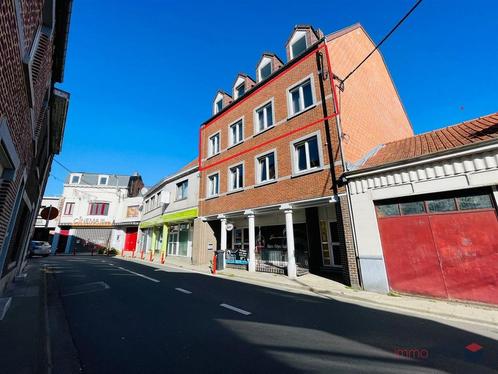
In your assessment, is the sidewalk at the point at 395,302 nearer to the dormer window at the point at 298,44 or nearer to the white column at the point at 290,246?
the white column at the point at 290,246

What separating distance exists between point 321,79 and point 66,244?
121ft

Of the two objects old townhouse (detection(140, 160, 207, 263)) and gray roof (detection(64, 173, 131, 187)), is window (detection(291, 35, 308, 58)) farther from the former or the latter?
gray roof (detection(64, 173, 131, 187))

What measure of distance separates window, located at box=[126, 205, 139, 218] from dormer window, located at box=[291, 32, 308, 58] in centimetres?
2775

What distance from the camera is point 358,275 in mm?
8492

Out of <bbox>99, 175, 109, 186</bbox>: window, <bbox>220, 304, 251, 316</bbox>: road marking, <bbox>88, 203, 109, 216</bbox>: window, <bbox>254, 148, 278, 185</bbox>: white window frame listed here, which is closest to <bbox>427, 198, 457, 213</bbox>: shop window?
<bbox>220, 304, 251, 316</bbox>: road marking

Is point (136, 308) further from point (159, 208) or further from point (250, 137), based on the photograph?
point (159, 208)

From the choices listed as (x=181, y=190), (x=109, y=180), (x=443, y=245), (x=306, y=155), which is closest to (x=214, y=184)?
(x=181, y=190)

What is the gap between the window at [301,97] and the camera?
12.2m

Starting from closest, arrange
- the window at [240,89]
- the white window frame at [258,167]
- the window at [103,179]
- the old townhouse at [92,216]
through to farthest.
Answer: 1. the white window frame at [258,167]
2. the window at [240,89]
3. the old townhouse at [92,216]
4. the window at [103,179]

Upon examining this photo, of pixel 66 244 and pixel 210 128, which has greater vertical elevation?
pixel 210 128

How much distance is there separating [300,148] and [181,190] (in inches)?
495

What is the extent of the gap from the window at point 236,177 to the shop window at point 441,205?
961 cm

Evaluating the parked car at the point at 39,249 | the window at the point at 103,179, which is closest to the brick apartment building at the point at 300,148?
the parked car at the point at 39,249

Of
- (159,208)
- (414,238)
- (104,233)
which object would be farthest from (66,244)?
(414,238)
